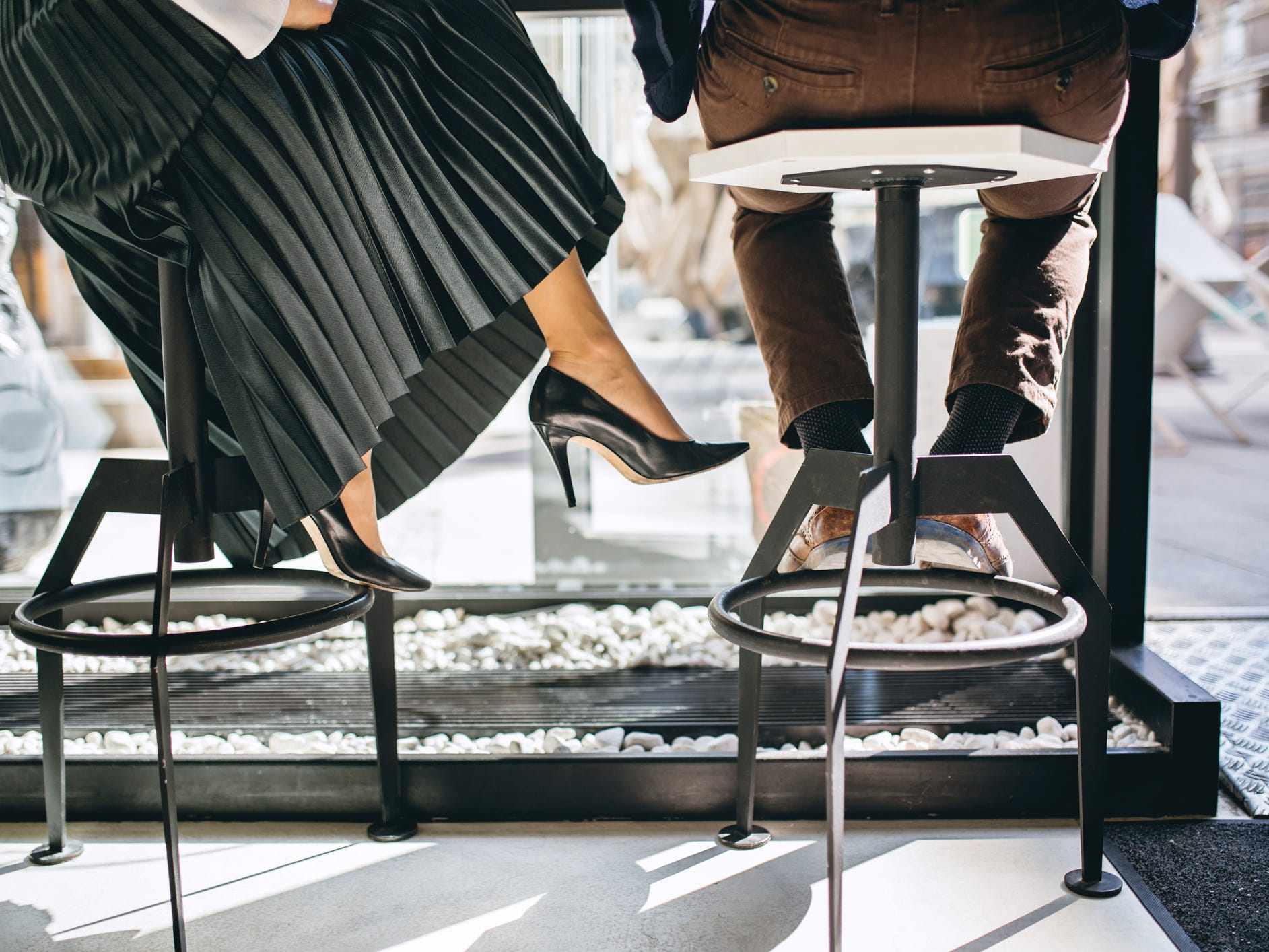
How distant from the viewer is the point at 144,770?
159cm

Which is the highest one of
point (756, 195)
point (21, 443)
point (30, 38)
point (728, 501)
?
point (30, 38)

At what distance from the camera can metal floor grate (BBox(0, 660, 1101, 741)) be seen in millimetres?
1845

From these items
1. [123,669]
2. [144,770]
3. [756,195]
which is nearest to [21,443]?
[123,669]

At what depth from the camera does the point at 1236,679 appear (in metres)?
2.13

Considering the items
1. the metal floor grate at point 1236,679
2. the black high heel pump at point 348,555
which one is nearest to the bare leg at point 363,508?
the black high heel pump at point 348,555

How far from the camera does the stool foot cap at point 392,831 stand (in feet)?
5.04

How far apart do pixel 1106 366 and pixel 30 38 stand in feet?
5.50

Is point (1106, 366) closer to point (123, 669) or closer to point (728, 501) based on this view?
point (728, 501)

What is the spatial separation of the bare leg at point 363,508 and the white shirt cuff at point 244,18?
479mm

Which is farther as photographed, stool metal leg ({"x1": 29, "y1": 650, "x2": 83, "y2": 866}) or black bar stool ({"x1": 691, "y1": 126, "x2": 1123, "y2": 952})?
stool metal leg ({"x1": 29, "y1": 650, "x2": 83, "y2": 866})

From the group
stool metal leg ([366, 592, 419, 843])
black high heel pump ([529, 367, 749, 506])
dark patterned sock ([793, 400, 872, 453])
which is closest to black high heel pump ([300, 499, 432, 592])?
stool metal leg ([366, 592, 419, 843])

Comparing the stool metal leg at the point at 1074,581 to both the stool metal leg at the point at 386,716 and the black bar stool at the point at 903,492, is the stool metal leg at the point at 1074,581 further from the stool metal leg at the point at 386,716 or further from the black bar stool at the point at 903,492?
the stool metal leg at the point at 386,716

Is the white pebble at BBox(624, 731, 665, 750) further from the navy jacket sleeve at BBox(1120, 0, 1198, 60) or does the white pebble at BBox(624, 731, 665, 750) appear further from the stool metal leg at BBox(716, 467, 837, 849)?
the navy jacket sleeve at BBox(1120, 0, 1198, 60)

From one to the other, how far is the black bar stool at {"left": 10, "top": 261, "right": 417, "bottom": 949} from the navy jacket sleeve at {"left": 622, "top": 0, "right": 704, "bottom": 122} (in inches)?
23.2
